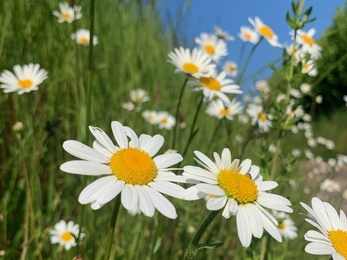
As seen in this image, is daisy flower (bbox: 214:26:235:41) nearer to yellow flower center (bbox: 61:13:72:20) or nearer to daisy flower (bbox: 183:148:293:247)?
yellow flower center (bbox: 61:13:72:20)

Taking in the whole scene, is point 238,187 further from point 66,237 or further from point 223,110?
point 223,110

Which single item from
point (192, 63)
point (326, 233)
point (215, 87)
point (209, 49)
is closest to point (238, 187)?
point (326, 233)

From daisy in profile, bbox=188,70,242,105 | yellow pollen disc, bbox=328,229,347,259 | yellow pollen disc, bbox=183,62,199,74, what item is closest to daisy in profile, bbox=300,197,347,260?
yellow pollen disc, bbox=328,229,347,259

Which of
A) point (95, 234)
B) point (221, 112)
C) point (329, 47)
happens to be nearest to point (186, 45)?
point (221, 112)

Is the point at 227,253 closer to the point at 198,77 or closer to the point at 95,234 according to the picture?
the point at 95,234

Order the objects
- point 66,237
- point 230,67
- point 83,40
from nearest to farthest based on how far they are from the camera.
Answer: point 66,237 < point 83,40 < point 230,67
